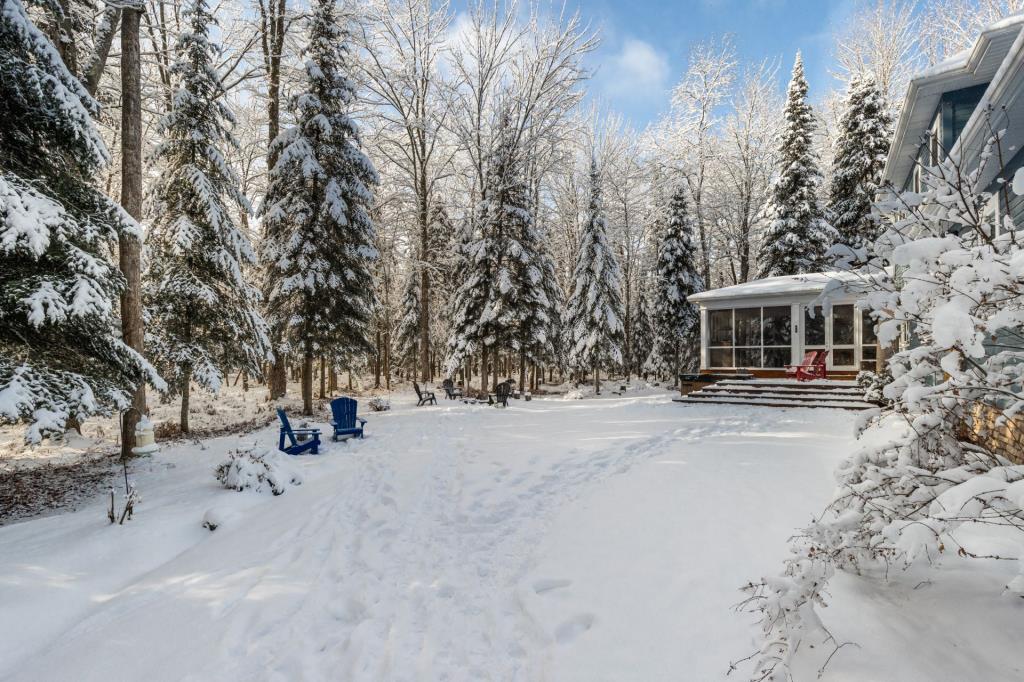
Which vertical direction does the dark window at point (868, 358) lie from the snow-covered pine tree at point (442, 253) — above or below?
below

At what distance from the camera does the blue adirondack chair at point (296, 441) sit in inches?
288

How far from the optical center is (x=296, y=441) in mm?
7570

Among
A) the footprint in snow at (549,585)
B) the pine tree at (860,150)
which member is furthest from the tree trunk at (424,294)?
the pine tree at (860,150)

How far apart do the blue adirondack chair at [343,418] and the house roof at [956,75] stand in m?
9.72

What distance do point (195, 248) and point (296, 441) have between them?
16.4ft

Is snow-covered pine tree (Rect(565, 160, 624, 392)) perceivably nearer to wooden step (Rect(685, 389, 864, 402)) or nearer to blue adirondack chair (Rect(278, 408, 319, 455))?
wooden step (Rect(685, 389, 864, 402))

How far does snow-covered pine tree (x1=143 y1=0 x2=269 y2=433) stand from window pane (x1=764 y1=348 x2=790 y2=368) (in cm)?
1570

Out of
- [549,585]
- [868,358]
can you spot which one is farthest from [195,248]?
[868,358]

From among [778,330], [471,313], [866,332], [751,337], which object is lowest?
[751,337]

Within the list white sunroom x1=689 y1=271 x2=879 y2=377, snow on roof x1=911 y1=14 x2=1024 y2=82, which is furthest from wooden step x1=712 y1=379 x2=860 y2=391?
snow on roof x1=911 y1=14 x2=1024 y2=82

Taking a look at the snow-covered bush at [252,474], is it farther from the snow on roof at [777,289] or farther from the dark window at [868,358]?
the dark window at [868,358]

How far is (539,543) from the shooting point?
12.9ft

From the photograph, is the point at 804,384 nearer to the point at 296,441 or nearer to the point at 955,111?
the point at 955,111

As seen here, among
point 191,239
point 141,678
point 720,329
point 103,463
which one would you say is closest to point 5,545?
point 141,678
